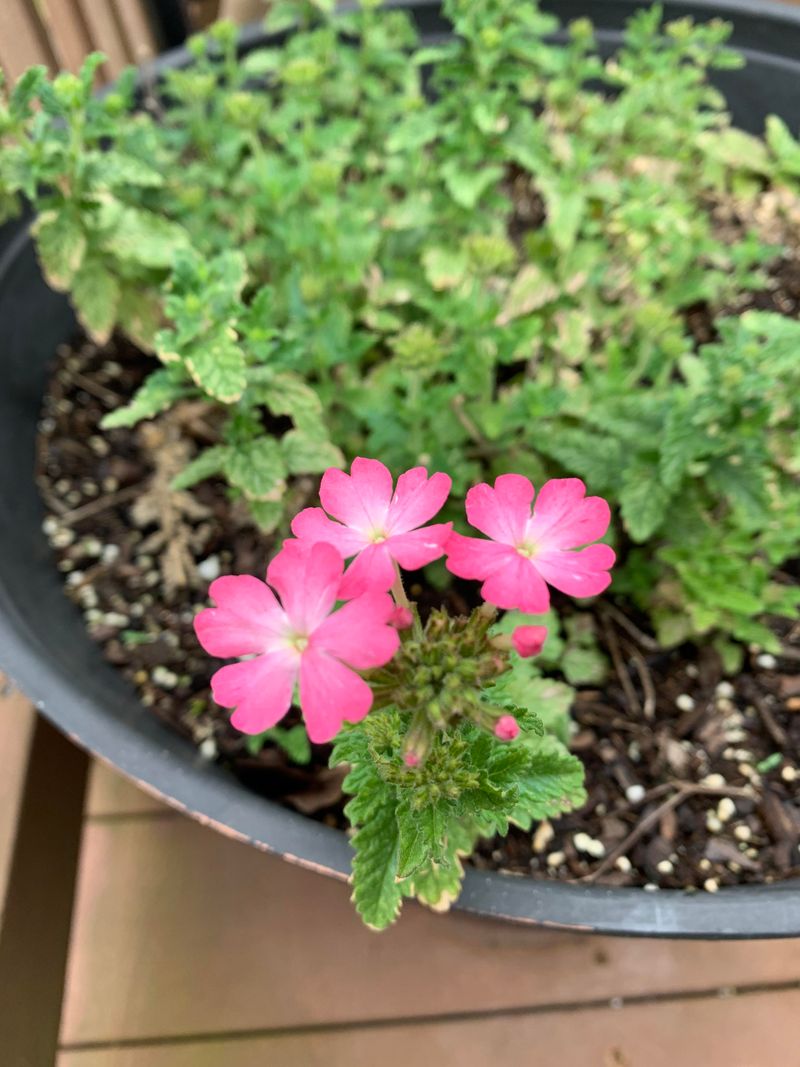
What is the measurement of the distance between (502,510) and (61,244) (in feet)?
3.00

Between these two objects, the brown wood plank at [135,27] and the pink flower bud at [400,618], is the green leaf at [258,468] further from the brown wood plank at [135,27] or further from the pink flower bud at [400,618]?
the brown wood plank at [135,27]

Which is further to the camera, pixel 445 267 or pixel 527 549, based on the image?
pixel 445 267

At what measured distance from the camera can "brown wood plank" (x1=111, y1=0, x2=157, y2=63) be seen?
1.75m

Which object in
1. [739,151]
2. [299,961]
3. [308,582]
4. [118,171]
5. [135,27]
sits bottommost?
[299,961]

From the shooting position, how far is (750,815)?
4.03 ft

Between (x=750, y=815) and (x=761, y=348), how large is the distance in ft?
2.30

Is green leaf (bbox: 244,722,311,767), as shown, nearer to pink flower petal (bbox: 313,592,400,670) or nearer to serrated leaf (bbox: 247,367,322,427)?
serrated leaf (bbox: 247,367,322,427)

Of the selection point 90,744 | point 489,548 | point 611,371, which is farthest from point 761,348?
point 90,744

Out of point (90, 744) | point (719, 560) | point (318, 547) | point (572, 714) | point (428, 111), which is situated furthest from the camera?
point (428, 111)

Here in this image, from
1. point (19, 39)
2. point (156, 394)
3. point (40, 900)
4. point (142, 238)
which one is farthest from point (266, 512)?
point (19, 39)

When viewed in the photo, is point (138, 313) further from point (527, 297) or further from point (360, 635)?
point (360, 635)

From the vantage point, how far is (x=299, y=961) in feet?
4.31

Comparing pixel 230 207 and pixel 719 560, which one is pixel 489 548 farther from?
pixel 230 207

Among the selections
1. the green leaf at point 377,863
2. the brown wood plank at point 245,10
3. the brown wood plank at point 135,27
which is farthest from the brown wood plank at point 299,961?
the brown wood plank at point 245,10
